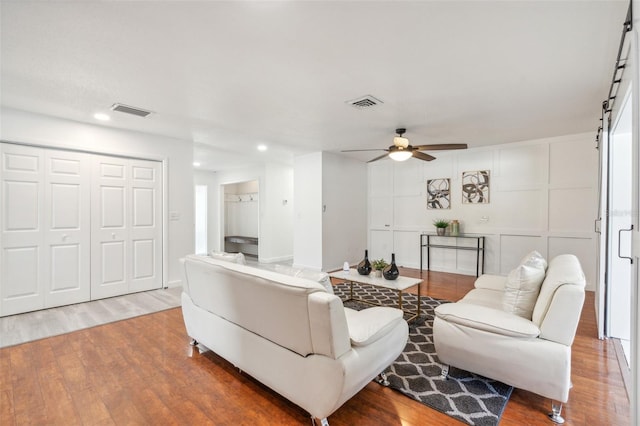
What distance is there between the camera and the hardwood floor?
1821 millimetres

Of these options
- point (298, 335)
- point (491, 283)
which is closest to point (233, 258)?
point (298, 335)

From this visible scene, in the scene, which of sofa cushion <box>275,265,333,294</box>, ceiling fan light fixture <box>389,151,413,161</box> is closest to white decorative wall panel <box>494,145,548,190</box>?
ceiling fan light fixture <box>389,151,413,161</box>

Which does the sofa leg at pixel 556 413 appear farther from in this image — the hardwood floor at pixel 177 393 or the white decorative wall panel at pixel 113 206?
the white decorative wall panel at pixel 113 206

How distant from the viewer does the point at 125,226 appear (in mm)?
4402

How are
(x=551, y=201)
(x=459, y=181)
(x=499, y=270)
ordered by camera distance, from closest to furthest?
(x=551, y=201), (x=499, y=270), (x=459, y=181)

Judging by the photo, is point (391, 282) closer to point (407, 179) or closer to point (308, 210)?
point (308, 210)

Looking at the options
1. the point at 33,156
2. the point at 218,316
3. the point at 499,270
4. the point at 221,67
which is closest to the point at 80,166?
the point at 33,156

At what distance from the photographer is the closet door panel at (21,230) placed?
3492mm

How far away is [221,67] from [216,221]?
266 inches

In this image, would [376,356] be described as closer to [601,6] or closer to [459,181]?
[601,6]

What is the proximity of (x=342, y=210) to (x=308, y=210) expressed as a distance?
77 centimetres

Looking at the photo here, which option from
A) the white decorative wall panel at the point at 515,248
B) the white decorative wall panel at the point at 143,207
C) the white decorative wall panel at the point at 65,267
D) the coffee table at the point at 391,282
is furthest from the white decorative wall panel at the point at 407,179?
the white decorative wall panel at the point at 65,267

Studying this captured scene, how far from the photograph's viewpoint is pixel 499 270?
5453mm

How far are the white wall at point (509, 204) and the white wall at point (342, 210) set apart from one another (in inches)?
20.0
